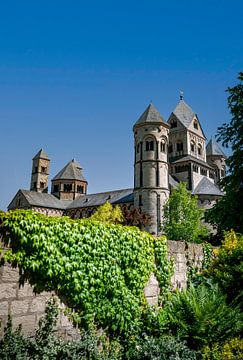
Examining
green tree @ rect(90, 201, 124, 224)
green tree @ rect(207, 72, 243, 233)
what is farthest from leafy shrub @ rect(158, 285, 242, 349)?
green tree @ rect(90, 201, 124, 224)

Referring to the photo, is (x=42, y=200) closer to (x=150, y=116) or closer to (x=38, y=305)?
(x=150, y=116)

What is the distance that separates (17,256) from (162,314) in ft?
12.0

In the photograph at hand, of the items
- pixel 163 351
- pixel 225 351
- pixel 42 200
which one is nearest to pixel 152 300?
pixel 163 351

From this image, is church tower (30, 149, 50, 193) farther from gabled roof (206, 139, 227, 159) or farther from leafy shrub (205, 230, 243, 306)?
leafy shrub (205, 230, 243, 306)

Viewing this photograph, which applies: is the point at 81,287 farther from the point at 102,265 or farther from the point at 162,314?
the point at 162,314

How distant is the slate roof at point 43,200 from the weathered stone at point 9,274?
60.4 m

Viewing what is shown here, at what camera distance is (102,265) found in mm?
6242

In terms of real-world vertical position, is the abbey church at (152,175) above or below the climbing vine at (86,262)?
above

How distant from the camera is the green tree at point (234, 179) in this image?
1503cm

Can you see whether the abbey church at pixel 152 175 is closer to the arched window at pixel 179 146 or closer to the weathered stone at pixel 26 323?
the arched window at pixel 179 146

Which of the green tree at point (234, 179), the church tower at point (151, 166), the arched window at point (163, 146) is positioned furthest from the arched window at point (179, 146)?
the green tree at point (234, 179)

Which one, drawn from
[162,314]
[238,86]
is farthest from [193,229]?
[162,314]

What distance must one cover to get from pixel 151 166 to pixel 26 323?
4542 centimetres

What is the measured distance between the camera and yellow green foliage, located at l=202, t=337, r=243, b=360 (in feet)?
18.5
